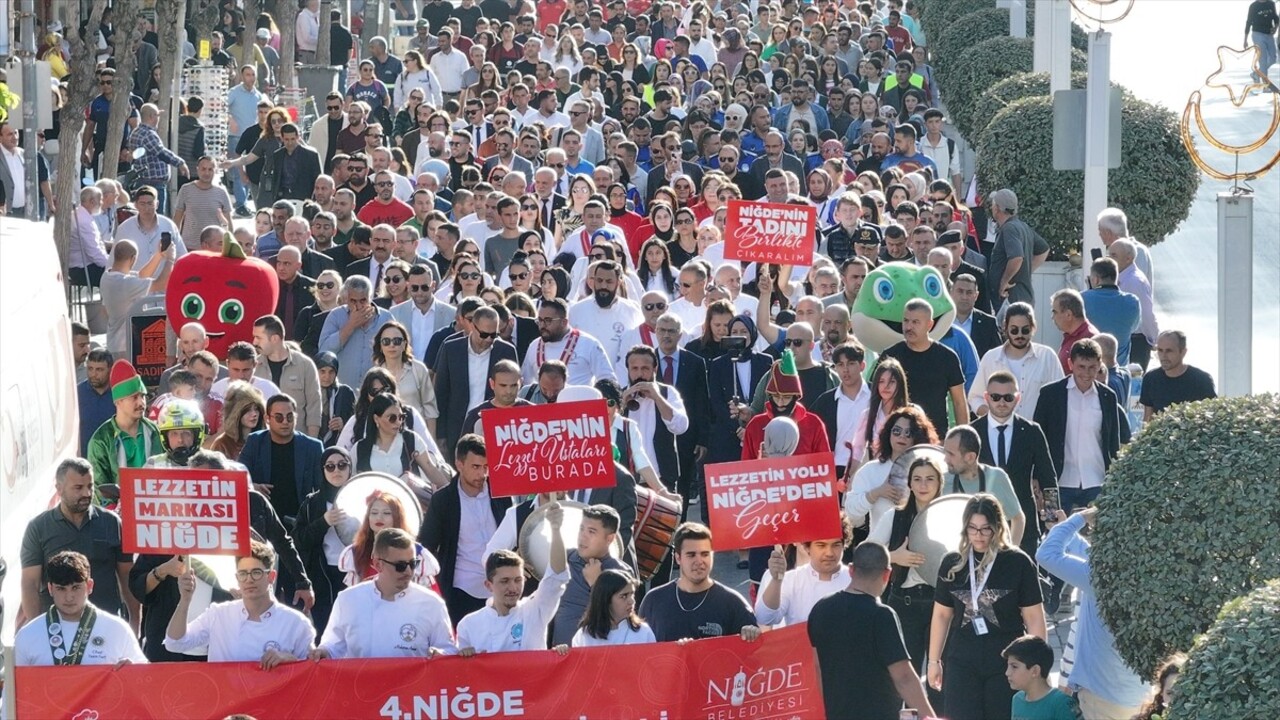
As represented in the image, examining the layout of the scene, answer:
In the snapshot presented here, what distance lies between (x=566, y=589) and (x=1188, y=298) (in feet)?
51.7

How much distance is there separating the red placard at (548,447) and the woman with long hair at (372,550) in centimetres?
52

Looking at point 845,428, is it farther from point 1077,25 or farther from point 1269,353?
point 1077,25

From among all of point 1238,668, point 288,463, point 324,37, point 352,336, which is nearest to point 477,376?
point 352,336

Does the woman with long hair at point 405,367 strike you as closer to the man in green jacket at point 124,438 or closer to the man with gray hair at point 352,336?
the man with gray hair at point 352,336

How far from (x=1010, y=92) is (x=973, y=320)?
9060 millimetres

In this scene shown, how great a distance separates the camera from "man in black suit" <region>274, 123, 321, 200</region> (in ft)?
77.6

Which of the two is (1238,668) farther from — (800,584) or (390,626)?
(390,626)

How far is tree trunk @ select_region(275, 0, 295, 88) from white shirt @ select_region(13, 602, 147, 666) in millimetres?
25834

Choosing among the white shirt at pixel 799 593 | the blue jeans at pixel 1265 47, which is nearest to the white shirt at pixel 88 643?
the white shirt at pixel 799 593

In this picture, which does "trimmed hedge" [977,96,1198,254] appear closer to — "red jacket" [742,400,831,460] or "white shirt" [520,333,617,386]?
"white shirt" [520,333,617,386]

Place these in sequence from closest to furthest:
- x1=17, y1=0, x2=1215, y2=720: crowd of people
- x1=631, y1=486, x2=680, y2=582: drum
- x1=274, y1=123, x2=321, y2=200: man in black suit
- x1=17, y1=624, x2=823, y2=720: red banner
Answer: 1. x1=17, y1=624, x2=823, y2=720: red banner
2. x1=17, y1=0, x2=1215, y2=720: crowd of people
3. x1=631, y1=486, x2=680, y2=582: drum
4. x1=274, y1=123, x2=321, y2=200: man in black suit

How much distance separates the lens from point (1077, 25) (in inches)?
1270

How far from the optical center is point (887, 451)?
40.8 feet

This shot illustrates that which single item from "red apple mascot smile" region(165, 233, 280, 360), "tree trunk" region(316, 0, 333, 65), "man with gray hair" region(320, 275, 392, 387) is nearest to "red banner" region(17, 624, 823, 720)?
"man with gray hair" region(320, 275, 392, 387)
